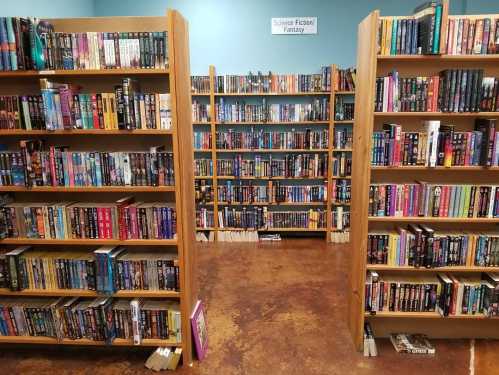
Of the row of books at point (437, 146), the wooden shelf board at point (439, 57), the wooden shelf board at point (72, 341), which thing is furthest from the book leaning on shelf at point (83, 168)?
the wooden shelf board at point (439, 57)

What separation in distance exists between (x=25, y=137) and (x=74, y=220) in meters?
0.70

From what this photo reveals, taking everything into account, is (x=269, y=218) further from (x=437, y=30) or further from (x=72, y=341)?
(x=437, y=30)

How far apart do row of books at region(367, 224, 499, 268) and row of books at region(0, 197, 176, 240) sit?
144 cm

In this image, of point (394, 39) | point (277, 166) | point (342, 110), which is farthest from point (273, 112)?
point (394, 39)

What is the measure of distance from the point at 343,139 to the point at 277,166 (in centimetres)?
93

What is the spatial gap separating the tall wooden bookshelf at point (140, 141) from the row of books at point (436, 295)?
4.40ft

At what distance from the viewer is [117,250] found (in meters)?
2.48

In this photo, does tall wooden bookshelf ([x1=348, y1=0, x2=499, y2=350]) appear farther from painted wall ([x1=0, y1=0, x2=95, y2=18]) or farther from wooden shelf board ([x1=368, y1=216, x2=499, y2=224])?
painted wall ([x1=0, y1=0, x2=95, y2=18])

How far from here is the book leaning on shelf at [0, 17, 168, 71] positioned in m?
2.14

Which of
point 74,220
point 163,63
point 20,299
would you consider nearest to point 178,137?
point 163,63

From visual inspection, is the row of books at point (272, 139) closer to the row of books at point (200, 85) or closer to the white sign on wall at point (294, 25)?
the row of books at point (200, 85)

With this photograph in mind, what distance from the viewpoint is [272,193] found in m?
4.87

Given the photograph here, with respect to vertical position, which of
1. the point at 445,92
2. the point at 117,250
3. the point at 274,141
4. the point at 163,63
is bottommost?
the point at 117,250

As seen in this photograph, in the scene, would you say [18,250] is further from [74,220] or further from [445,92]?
[445,92]
